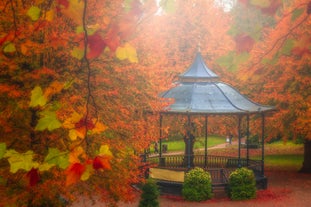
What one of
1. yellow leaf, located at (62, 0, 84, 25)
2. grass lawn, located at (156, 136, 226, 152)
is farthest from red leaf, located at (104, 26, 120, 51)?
grass lawn, located at (156, 136, 226, 152)

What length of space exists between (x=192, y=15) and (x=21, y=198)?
3059cm

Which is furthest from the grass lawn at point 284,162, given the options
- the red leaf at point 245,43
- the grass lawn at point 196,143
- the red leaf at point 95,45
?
the red leaf at point 95,45

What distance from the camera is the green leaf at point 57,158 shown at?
427cm

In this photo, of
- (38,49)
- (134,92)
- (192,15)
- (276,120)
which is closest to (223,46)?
(192,15)

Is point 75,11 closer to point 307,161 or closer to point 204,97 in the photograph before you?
point 204,97

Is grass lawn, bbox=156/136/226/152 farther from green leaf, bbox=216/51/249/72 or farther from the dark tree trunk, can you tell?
green leaf, bbox=216/51/249/72

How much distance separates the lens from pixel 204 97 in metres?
21.5

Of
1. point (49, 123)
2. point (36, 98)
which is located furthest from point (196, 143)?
point (36, 98)

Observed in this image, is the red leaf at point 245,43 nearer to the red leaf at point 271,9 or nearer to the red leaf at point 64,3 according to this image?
the red leaf at point 271,9

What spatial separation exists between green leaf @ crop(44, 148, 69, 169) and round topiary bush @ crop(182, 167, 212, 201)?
575 inches

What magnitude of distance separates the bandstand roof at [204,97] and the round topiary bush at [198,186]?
108 inches

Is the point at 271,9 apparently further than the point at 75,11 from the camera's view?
No

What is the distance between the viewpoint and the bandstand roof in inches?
811

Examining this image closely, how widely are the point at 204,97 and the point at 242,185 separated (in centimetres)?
443
